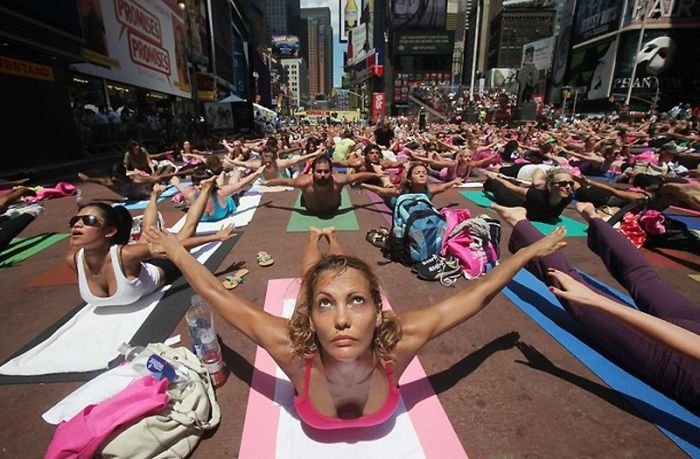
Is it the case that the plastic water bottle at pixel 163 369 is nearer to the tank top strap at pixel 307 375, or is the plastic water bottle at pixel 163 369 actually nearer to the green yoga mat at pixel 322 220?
the tank top strap at pixel 307 375

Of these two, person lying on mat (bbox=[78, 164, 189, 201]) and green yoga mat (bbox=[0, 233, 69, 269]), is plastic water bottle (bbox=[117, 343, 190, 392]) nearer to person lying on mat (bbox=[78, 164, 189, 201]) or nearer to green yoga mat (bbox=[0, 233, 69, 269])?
green yoga mat (bbox=[0, 233, 69, 269])

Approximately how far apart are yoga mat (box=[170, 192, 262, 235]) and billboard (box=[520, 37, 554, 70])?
80.5 meters

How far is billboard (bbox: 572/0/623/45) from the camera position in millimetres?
45344

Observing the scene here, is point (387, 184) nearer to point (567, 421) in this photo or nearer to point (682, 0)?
point (567, 421)

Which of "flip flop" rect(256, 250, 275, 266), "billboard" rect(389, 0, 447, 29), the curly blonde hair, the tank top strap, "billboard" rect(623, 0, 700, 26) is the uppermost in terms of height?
"billboard" rect(389, 0, 447, 29)

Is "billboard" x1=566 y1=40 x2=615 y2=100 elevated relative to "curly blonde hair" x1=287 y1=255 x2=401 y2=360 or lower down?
elevated

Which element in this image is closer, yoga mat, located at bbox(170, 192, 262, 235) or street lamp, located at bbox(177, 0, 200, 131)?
yoga mat, located at bbox(170, 192, 262, 235)

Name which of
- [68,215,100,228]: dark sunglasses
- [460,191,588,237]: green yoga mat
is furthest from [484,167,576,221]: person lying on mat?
[68,215,100,228]: dark sunglasses

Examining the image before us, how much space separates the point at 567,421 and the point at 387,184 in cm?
512

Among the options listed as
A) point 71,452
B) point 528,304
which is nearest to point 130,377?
point 71,452

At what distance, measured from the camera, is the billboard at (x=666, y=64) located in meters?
42.0

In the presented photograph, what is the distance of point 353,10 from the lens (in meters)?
150

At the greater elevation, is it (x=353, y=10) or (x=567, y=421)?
(x=353, y=10)

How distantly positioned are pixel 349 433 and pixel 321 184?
4.90m
